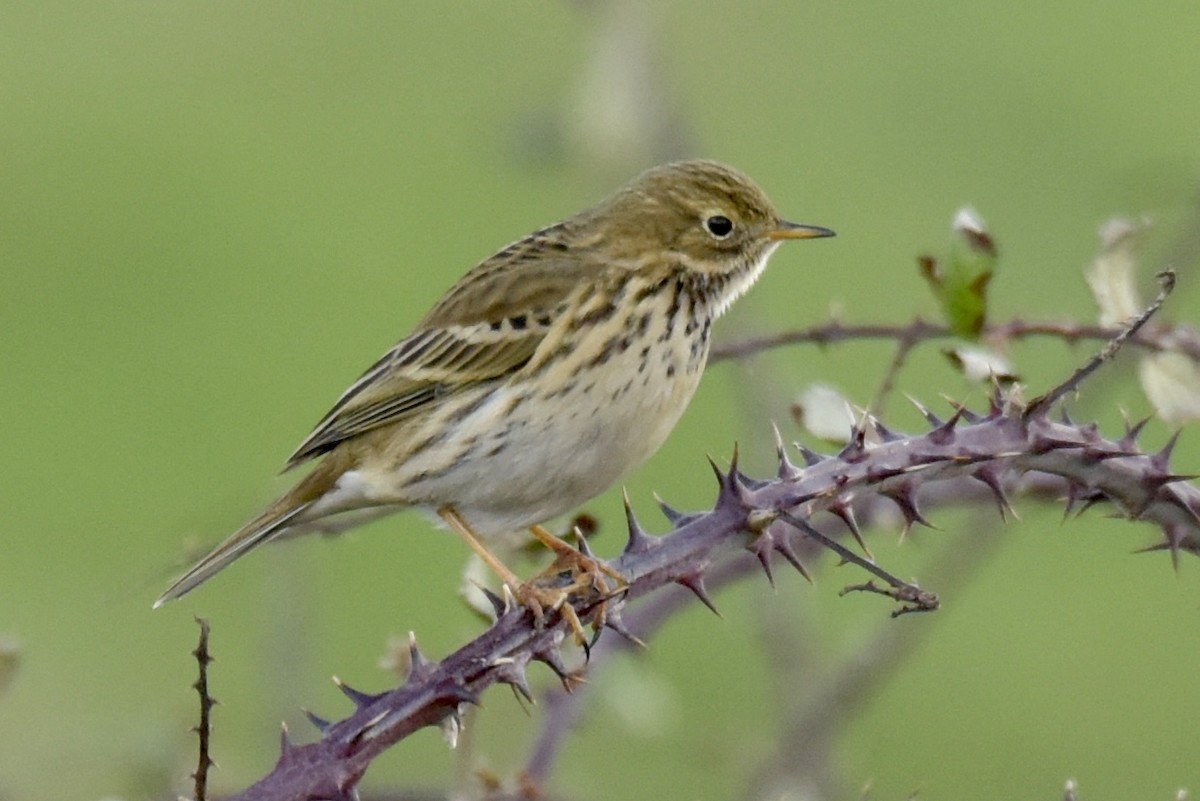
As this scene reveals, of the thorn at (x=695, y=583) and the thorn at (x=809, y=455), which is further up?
the thorn at (x=809, y=455)

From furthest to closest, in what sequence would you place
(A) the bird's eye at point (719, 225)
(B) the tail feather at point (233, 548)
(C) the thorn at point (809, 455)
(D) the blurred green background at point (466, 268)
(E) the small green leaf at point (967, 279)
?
(D) the blurred green background at point (466, 268) < (A) the bird's eye at point (719, 225) < (B) the tail feather at point (233, 548) < (E) the small green leaf at point (967, 279) < (C) the thorn at point (809, 455)

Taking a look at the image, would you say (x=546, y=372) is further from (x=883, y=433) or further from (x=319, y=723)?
(x=319, y=723)

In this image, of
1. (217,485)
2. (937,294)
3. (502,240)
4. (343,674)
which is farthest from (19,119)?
(937,294)

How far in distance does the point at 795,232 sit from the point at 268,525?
1668 millimetres

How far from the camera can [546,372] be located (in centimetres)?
587

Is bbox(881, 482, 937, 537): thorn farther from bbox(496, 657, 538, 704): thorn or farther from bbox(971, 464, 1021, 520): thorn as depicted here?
bbox(496, 657, 538, 704): thorn

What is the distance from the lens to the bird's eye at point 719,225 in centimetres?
628

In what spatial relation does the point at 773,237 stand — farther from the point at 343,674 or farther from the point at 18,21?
the point at 18,21

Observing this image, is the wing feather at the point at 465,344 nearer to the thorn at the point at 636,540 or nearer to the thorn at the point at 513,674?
the thorn at the point at 636,540

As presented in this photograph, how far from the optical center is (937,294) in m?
4.52

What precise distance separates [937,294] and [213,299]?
1399 cm

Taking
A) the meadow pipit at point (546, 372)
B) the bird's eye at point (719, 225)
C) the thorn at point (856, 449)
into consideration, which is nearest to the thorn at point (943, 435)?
the thorn at point (856, 449)

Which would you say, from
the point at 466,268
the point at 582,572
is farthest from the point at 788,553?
the point at 466,268

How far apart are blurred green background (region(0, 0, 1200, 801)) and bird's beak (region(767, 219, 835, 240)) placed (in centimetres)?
37
